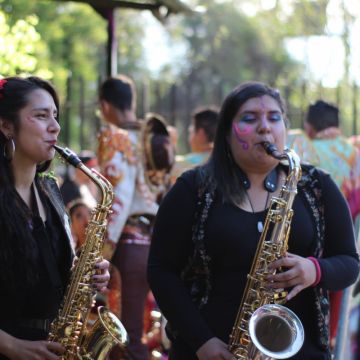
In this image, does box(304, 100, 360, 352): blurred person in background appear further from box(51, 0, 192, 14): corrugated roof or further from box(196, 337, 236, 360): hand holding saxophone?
box(196, 337, 236, 360): hand holding saxophone

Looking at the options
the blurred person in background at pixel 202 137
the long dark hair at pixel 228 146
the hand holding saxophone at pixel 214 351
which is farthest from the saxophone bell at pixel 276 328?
the blurred person in background at pixel 202 137

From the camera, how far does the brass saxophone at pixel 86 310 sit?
359 centimetres

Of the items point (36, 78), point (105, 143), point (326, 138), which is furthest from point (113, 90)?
point (36, 78)

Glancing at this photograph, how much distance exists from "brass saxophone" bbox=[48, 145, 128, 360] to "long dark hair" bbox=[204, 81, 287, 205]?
55 centimetres

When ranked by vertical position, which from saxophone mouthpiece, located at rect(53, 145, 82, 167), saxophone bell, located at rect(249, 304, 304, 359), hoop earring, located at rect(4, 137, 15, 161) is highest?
hoop earring, located at rect(4, 137, 15, 161)

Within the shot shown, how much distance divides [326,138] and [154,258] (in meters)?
3.12

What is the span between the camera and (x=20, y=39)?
621cm

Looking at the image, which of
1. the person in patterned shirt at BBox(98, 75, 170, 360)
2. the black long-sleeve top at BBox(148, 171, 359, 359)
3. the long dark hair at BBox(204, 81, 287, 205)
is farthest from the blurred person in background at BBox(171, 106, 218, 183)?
the black long-sleeve top at BBox(148, 171, 359, 359)

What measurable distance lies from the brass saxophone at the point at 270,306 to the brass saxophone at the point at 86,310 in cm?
68

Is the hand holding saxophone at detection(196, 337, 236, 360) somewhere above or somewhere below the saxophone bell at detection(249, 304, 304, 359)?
below

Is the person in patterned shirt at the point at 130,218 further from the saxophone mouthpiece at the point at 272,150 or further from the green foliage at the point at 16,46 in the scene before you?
the saxophone mouthpiece at the point at 272,150

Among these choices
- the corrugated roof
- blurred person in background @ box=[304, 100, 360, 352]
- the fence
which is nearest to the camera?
blurred person in background @ box=[304, 100, 360, 352]

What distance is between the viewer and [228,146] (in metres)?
3.87

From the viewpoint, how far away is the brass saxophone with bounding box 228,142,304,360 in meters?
3.32
